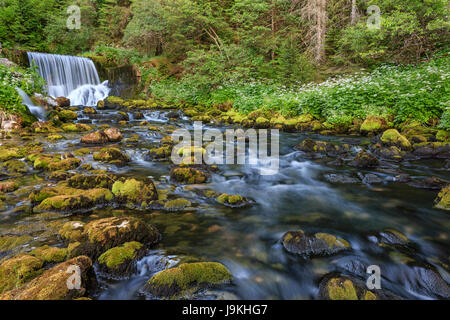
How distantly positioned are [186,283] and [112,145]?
686 centimetres

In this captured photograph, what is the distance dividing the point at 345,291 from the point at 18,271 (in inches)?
122

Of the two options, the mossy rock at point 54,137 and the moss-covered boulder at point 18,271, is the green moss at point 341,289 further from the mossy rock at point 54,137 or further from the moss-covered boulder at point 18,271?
the mossy rock at point 54,137

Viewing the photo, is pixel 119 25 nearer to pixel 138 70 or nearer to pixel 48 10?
pixel 48 10

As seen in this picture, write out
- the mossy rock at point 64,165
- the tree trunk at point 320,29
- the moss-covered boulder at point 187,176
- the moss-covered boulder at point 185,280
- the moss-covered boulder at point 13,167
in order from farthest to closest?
the tree trunk at point 320,29 < the mossy rock at point 64,165 < the moss-covered boulder at point 13,167 < the moss-covered boulder at point 187,176 < the moss-covered boulder at point 185,280

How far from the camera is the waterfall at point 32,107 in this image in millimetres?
10652

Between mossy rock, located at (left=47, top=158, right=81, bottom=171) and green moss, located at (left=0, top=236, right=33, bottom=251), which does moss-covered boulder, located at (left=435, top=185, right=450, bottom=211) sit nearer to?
green moss, located at (left=0, top=236, right=33, bottom=251)

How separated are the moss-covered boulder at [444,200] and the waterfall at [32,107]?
13400mm

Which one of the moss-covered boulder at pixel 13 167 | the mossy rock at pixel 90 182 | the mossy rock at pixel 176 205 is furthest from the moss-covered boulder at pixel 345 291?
the moss-covered boulder at pixel 13 167

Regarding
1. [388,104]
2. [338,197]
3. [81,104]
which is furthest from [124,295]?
[81,104]

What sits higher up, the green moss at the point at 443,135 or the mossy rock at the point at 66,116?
the mossy rock at the point at 66,116

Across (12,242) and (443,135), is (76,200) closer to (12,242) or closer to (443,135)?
(12,242)

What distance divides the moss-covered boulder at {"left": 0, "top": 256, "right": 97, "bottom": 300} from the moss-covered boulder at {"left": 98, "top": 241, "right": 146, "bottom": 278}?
24cm

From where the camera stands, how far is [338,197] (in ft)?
16.2

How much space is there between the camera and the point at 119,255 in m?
2.74
